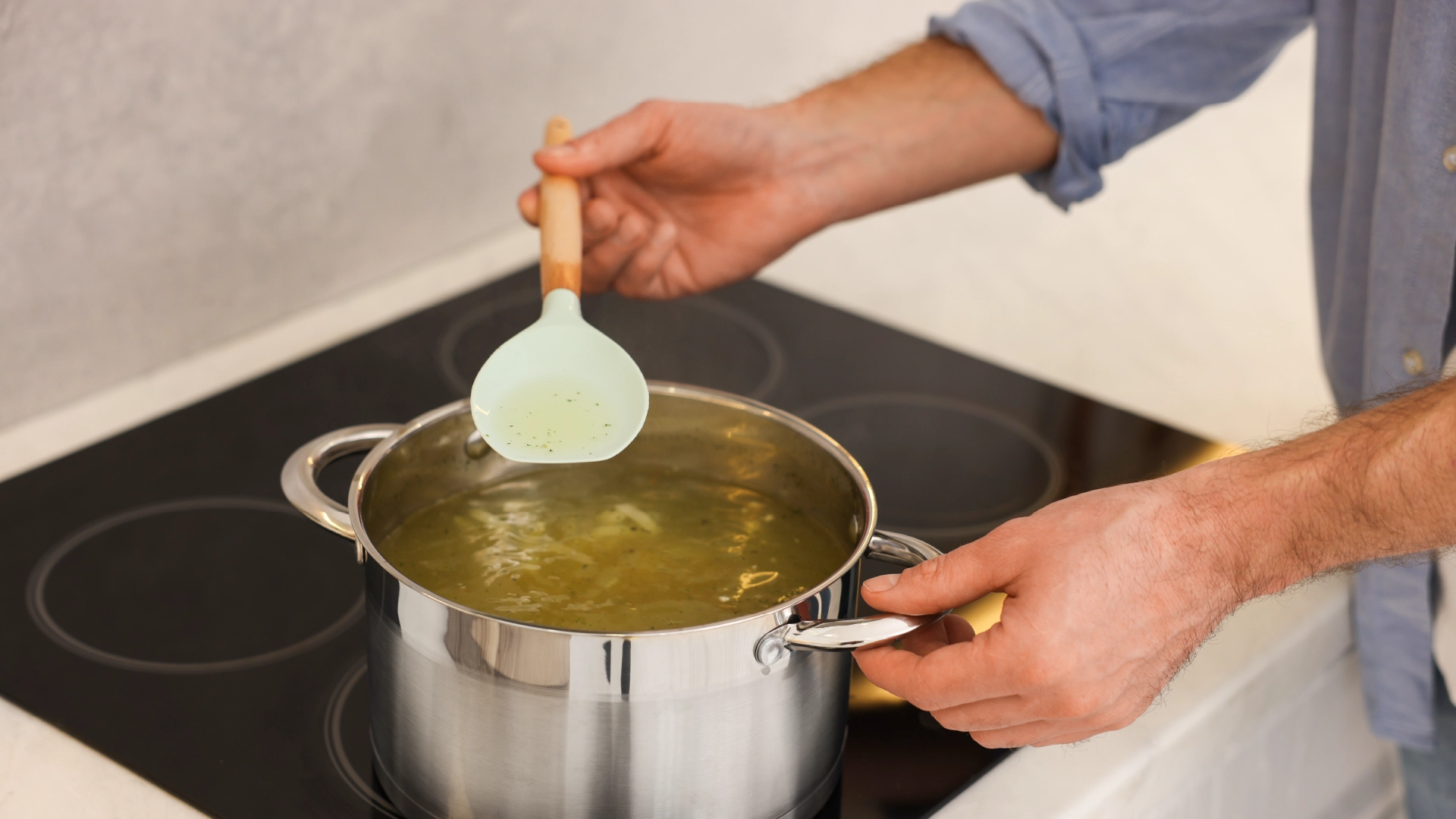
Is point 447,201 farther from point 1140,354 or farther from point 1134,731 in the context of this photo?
point 1134,731

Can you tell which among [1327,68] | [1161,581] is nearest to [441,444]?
[1161,581]

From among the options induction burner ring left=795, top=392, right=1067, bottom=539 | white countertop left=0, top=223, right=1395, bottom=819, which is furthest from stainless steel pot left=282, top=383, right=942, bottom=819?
induction burner ring left=795, top=392, right=1067, bottom=539

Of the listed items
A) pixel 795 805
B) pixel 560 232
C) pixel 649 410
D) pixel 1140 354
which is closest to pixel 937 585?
pixel 795 805

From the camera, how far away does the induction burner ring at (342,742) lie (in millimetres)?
703

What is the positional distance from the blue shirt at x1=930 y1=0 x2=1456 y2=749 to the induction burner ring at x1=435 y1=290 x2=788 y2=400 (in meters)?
0.27

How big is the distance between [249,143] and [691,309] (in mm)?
415

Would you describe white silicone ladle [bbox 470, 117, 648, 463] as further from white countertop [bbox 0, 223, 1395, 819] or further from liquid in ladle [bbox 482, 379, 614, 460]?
white countertop [bbox 0, 223, 1395, 819]

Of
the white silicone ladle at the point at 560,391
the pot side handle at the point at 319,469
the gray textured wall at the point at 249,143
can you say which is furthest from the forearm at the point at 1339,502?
the gray textured wall at the point at 249,143

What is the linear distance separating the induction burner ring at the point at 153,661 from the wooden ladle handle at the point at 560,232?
0.80 ft

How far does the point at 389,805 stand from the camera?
0.70m

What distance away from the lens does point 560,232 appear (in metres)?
0.87

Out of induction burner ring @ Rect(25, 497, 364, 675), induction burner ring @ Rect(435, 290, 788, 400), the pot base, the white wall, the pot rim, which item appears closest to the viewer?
the pot rim

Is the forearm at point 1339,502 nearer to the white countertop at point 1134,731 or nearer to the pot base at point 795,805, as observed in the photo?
the white countertop at point 1134,731

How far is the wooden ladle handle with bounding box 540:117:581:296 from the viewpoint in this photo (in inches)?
33.3
